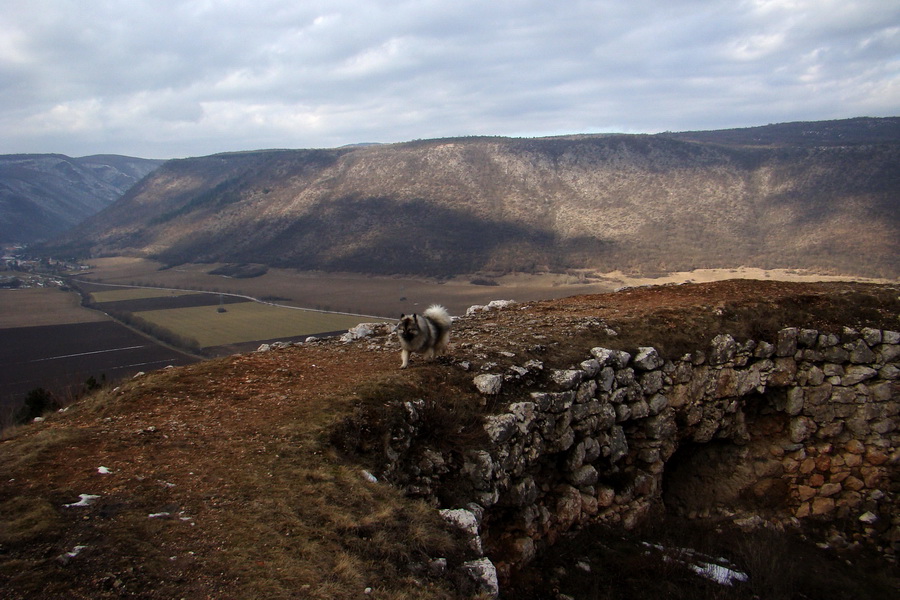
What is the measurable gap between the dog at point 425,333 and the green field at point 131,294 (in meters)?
103

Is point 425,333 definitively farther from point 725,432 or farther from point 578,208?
point 578,208

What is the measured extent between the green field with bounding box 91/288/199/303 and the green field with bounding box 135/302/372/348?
1891 cm

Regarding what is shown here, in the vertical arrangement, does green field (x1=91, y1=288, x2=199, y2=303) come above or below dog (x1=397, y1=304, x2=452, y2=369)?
below

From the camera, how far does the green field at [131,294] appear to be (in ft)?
320

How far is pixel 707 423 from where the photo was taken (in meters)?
15.0

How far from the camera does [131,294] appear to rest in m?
103

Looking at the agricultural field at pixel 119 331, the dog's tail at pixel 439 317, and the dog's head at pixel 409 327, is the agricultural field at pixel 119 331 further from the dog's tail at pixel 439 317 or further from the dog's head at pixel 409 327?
the dog's tail at pixel 439 317

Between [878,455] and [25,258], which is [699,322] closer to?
[878,455]

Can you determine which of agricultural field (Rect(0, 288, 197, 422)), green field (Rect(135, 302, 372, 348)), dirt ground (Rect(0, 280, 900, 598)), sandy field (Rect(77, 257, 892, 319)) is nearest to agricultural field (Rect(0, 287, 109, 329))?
agricultural field (Rect(0, 288, 197, 422))

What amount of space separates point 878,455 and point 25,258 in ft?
719

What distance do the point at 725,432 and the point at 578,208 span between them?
114 meters

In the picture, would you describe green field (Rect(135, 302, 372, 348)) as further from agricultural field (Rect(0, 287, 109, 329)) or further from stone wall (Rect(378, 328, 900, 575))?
stone wall (Rect(378, 328, 900, 575))

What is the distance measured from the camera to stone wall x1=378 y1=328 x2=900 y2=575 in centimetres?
1196

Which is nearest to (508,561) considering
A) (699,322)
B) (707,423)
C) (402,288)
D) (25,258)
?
(707,423)
